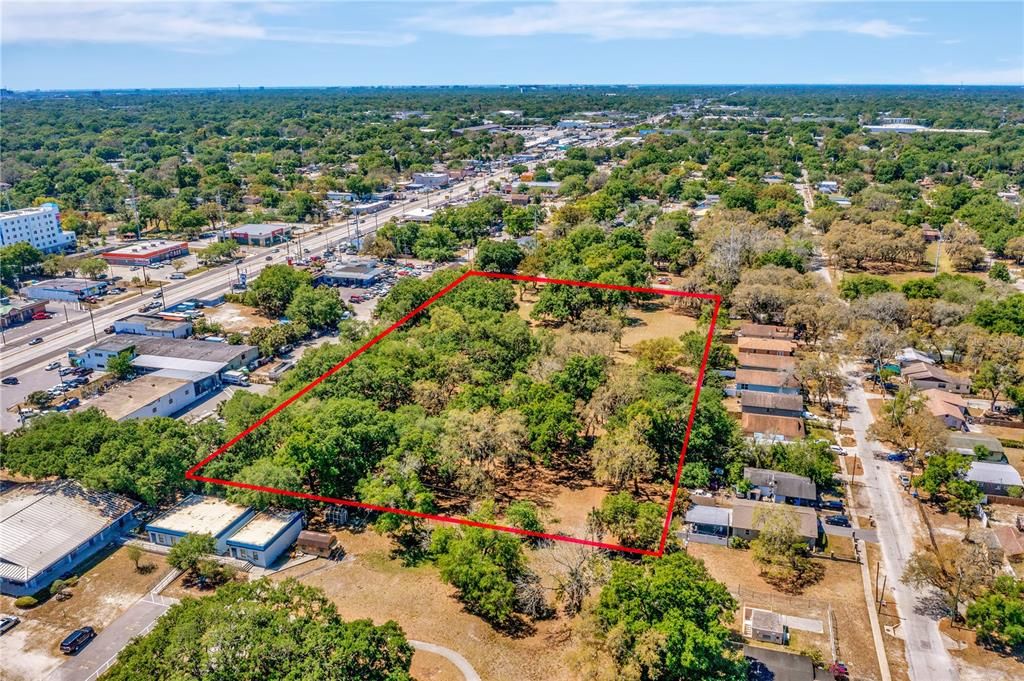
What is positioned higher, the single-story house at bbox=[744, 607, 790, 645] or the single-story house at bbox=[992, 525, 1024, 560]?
the single-story house at bbox=[992, 525, 1024, 560]

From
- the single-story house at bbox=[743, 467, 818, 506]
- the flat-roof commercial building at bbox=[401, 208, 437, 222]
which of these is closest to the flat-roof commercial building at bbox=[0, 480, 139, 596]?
the single-story house at bbox=[743, 467, 818, 506]

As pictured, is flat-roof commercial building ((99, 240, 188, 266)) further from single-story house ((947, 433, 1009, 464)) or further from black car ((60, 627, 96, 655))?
single-story house ((947, 433, 1009, 464))

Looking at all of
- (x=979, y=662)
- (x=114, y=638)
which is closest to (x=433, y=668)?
(x=114, y=638)

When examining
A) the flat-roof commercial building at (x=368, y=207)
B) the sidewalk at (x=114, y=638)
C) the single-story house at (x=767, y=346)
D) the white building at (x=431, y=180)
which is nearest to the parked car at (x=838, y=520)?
the single-story house at (x=767, y=346)

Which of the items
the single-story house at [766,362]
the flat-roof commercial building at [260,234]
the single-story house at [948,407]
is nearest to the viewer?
the single-story house at [948,407]

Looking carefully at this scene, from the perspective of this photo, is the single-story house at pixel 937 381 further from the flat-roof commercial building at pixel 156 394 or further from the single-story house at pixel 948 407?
the flat-roof commercial building at pixel 156 394

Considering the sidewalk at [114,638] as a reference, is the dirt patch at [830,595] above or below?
above

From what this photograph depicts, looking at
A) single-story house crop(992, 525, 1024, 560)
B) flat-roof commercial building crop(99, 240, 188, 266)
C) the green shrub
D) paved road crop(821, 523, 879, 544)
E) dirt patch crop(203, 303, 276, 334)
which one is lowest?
the green shrub
